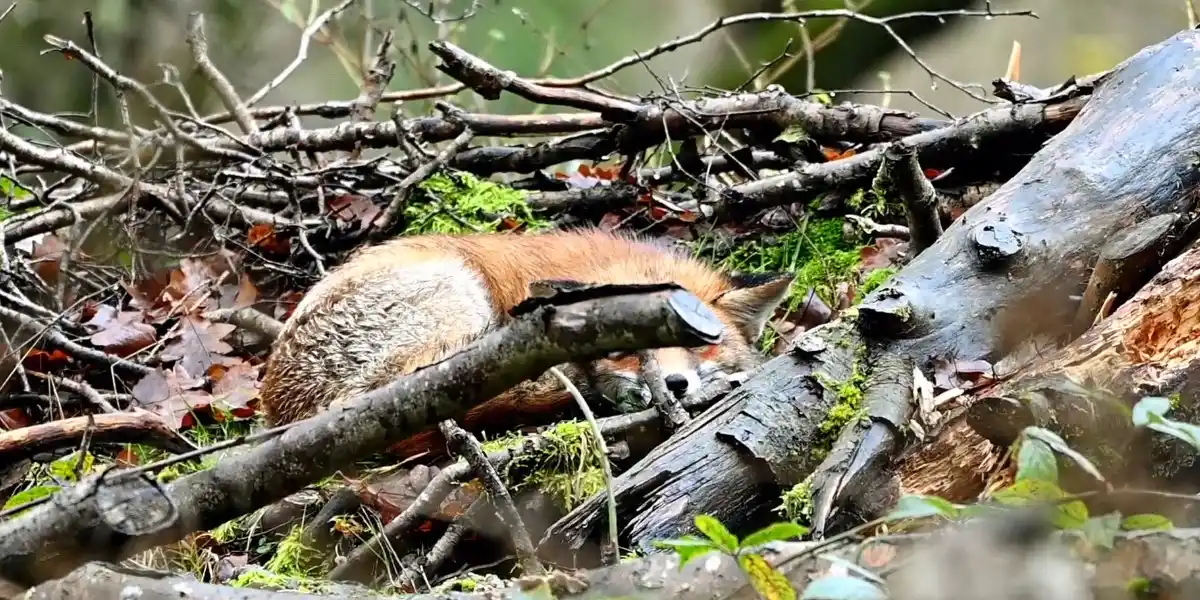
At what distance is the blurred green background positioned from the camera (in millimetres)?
8117

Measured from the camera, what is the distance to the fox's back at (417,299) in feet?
14.8

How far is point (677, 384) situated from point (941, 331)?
1366 millimetres

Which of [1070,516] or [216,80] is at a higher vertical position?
[216,80]

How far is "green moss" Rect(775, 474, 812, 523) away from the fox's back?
5.84ft

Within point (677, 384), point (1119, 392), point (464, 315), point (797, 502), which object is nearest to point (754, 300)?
point (677, 384)

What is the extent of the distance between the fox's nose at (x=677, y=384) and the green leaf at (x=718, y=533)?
8.53 feet

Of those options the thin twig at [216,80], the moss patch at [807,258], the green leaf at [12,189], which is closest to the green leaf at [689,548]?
the moss patch at [807,258]

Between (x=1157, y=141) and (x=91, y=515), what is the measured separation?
139 inches

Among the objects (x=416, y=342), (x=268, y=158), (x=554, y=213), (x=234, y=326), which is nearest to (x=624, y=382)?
(x=416, y=342)

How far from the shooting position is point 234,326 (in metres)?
5.38

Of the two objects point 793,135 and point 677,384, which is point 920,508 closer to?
point 677,384

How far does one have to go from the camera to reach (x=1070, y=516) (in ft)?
4.83

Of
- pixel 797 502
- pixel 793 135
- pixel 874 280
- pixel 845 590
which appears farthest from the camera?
pixel 793 135

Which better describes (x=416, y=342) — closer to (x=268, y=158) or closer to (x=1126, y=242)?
(x=268, y=158)
